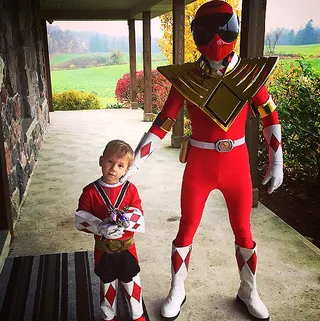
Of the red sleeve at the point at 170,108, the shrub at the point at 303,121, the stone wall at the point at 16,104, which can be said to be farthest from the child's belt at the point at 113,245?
the shrub at the point at 303,121

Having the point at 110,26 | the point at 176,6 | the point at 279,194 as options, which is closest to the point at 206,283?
the point at 279,194

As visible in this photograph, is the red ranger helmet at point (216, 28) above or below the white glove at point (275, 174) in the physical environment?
above

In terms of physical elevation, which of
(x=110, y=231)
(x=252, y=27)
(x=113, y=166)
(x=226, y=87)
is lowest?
(x=110, y=231)

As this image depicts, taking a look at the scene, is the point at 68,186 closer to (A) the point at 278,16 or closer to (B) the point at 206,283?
(B) the point at 206,283

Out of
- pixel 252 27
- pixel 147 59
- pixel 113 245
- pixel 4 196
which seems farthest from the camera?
pixel 147 59

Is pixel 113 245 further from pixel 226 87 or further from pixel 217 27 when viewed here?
pixel 217 27

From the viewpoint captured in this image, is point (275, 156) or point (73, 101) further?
point (73, 101)

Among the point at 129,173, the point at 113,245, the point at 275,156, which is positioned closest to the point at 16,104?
the point at 129,173

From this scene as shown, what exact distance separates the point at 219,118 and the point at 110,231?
692 mm

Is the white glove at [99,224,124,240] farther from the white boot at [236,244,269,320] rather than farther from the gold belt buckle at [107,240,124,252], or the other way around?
the white boot at [236,244,269,320]

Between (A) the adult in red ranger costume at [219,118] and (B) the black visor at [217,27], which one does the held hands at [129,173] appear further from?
(B) the black visor at [217,27]

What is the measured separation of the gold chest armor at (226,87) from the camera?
1.79 m

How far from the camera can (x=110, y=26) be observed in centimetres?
1623

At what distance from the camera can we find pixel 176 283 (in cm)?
209
